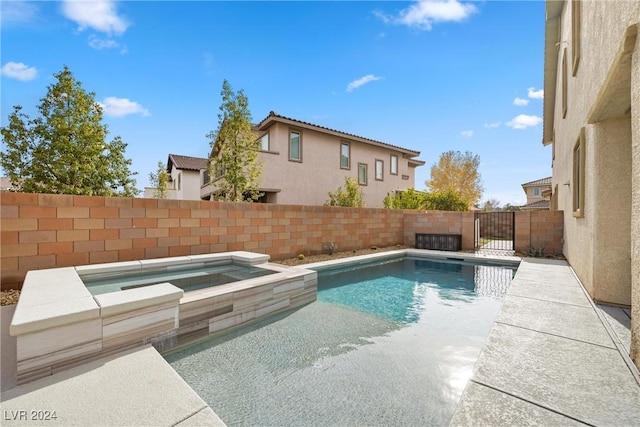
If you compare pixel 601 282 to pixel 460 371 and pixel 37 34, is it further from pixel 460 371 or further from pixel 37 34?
pixel 37 34

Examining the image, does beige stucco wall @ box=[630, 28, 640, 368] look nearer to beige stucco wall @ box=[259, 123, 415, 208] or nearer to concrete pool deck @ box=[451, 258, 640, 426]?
concrete pool deck @ box=[451, 258, 640, 426]

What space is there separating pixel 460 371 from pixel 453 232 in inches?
358

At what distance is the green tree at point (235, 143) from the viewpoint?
9523mm

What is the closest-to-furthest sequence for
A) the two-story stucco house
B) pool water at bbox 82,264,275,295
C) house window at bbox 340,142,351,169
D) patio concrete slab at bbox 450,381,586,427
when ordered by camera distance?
patio concrete slab at bbox 450,381,586,427 < the two-story stucco house < pool water at bbox 82,264,275,295 < house window at bbox 340,142,351,169

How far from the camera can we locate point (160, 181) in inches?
906

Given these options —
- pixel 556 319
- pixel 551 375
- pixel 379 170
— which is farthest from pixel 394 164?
pixel 551 375

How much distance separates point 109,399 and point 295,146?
12673 mm

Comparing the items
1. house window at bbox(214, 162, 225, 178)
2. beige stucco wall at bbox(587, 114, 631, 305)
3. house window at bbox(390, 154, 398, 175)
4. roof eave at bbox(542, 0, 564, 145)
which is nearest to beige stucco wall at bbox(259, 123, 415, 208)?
house window at bbox(390, 154, 398, 175)

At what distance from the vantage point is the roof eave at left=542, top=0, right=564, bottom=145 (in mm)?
8617

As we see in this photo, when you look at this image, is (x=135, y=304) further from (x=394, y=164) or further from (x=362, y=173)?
(x=394, y=164)

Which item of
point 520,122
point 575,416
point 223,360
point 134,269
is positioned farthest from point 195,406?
point 520,122

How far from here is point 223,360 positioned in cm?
296

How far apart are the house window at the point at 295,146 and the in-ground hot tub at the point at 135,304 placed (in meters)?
8.95

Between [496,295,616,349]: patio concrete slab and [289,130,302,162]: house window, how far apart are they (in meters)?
11.1
